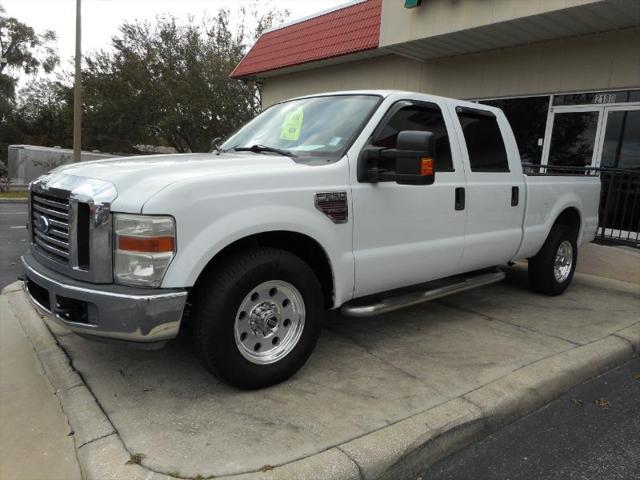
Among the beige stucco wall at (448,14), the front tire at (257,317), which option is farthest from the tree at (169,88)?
the front tire at (257,317)

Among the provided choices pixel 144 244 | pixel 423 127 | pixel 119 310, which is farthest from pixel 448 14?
pixel 119 310

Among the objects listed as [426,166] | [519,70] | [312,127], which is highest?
[519,70]

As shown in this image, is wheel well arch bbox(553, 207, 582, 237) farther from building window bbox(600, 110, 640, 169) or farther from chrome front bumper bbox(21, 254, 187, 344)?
chrome front bumper bbox(21, 254, 187, 344)

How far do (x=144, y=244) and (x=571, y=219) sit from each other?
4.92m

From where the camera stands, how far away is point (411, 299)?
12.6 ft

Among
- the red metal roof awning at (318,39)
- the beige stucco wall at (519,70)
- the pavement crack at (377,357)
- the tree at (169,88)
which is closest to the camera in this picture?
the pavement crack at (377,357)

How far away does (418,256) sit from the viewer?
151 inches

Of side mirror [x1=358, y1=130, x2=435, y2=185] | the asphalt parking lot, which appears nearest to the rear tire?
side mirror [x1=358, y1=130, x2=435, y2=185]

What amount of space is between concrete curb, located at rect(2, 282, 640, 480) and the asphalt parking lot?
2.76m

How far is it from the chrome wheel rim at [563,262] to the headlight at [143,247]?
4501mm

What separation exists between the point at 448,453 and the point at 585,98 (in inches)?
312

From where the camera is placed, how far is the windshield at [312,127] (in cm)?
358

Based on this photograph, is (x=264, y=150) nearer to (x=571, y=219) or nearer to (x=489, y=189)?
(x=489, y=189)

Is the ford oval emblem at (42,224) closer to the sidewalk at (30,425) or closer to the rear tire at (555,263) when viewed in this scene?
the sidewalk at (30,425)
